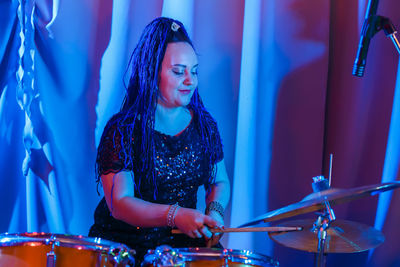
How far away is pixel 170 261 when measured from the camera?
140cm

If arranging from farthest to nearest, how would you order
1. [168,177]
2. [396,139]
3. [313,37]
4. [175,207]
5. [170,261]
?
[313,37], [396,139], [168,177], [175,207], [170,261]

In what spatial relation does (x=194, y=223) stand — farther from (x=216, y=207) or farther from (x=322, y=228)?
(x=322, y=228)

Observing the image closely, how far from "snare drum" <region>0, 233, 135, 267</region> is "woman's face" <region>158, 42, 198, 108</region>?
2.06ft

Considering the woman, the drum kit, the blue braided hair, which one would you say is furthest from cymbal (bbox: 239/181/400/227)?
the blue braided hair

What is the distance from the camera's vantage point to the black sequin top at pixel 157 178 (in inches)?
72.1

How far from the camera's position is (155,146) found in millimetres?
1880

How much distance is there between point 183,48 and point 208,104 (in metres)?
0.42

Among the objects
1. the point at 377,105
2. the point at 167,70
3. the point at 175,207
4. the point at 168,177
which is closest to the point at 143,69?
the point at 167,70

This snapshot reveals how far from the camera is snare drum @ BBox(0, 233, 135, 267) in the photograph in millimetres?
1488

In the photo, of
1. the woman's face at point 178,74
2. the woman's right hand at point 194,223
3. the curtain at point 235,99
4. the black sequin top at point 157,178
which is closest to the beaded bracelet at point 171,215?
the woman's right hand at point 194,223

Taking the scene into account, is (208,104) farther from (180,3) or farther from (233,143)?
(180,3)

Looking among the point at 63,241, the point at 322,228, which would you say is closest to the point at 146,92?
the point at 63,241

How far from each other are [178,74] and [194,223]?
561 mm

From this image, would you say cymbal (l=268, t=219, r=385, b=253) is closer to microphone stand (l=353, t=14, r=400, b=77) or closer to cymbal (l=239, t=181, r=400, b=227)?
cymbal (l=239, t=181, r=400, b=227)
